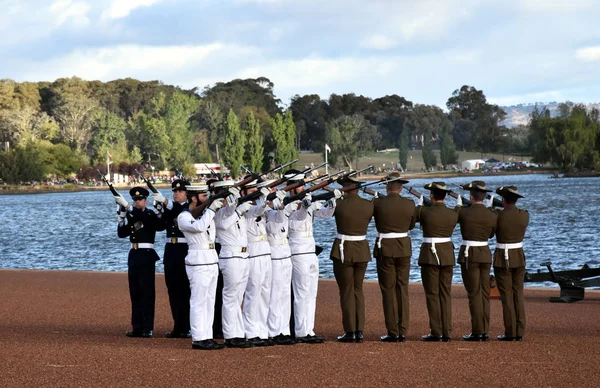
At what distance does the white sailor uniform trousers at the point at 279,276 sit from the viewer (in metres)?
12.1

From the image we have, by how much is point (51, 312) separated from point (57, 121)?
462ft

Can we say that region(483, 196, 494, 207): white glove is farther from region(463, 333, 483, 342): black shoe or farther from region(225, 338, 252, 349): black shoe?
region(225, 338, 252, 349): black shoe

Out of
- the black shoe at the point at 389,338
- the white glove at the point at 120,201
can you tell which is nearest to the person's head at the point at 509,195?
the black shoe at the point at 389,338

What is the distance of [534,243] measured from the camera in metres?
38.6

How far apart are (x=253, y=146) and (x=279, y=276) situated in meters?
112

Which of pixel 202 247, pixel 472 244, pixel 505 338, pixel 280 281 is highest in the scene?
pixel 202 247

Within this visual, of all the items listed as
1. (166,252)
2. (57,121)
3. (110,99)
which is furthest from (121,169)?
(166,252)

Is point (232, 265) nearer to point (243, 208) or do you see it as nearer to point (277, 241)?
point (277, 241)

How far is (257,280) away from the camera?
474 inches

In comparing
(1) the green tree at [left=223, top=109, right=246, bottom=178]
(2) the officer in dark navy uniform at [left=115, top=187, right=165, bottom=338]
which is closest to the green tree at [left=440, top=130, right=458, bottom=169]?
(1) the green tree at [left=223, top=109, right=246, bottom=178]

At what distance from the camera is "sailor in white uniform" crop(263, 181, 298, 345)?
39.9 feet

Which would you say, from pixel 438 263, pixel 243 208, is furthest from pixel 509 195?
pixel 243 208

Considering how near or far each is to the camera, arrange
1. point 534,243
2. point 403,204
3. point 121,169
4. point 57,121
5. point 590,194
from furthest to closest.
A: 1. point 57,121
2. point 121,169
3. point 590,194
4. point 534,243
5. point 403,204

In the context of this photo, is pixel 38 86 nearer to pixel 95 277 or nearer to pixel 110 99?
pixel 110 99
